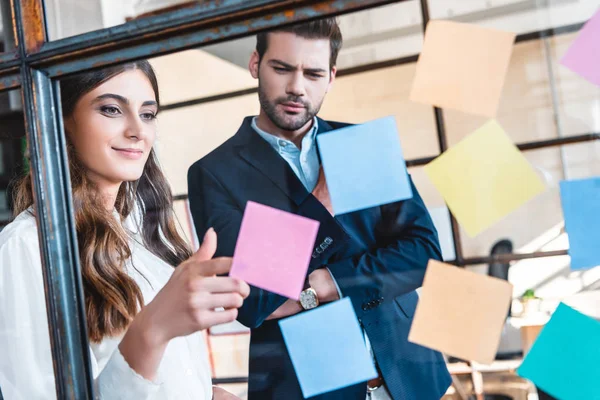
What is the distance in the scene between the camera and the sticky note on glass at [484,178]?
1011 mm

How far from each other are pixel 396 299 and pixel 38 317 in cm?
78

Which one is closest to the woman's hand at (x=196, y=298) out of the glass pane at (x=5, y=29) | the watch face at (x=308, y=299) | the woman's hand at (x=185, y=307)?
the woman's hand at (x=185, y=307)

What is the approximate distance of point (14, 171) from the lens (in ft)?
4.66

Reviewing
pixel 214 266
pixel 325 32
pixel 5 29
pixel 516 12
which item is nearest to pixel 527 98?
pixel 516 12

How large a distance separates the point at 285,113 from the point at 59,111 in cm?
51

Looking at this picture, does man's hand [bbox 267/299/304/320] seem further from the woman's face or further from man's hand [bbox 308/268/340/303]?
the woman's face

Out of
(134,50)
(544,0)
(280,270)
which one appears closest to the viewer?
→ (544,0)

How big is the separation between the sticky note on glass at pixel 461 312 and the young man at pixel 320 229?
20 mm

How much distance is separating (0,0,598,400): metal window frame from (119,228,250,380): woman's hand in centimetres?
13

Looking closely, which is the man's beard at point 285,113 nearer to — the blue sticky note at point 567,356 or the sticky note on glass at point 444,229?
the sticky note on glass at point 444,229

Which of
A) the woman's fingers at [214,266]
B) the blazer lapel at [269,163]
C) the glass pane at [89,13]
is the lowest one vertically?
the woman's fingers at [214,266]

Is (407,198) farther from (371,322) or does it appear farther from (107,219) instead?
(107,219)

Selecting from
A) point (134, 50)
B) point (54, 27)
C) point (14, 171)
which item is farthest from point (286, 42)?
point (14, 171)

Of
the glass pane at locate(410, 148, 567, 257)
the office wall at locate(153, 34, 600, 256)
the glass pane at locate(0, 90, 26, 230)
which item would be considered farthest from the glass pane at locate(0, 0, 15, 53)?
the glass pane at locate(410, 148, 567, 257)
